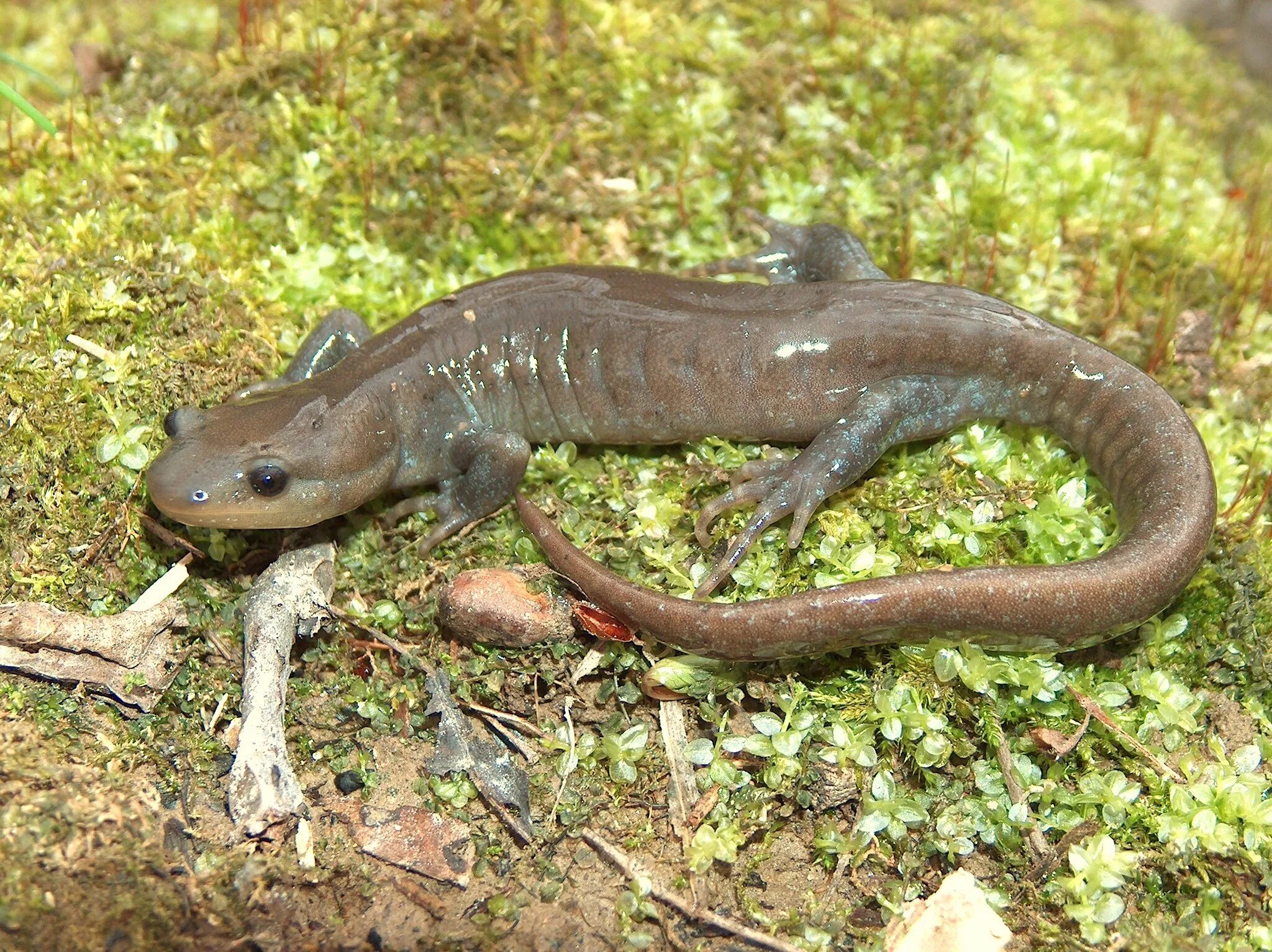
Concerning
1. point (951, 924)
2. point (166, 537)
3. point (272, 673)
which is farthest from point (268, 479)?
point (951, 924)

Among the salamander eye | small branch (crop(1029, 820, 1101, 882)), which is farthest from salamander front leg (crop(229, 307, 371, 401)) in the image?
Result: small branch (crop(1029, 820, 1101, 882))

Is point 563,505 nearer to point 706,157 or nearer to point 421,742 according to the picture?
point 421,742

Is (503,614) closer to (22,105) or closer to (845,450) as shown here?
(845,450)

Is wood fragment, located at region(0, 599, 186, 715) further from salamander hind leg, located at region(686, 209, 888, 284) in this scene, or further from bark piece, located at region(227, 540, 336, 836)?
salamander hind leg, located at region(686, 209, 888, 284)

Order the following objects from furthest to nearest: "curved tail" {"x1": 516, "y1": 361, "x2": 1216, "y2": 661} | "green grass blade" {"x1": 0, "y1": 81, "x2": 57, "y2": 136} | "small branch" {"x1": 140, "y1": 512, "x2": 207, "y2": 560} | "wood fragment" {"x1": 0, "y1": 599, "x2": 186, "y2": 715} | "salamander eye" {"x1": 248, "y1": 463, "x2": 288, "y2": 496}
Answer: "green grass blade" {"x1": 0, "y1": 81, "x2": 57, "y2": 136}, "small branch" {"x1": 140, "y1": 512, "x2": 207, "y2": 560}, "salamander eye" {"x1": 248, "y1": 463, "x2": 288, "y2": 496}, "wood fragment" {"x1": 0, "y1": 599, "x2": 186, "y2": 715}, "curved tail" {"x1": 516, "y1": 361, "x2": 1216, "y2": 661}

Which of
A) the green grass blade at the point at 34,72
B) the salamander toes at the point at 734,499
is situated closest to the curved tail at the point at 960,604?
the salamander toes at the point at 734,499

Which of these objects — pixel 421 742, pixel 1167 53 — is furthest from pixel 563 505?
pixel 1167 53
